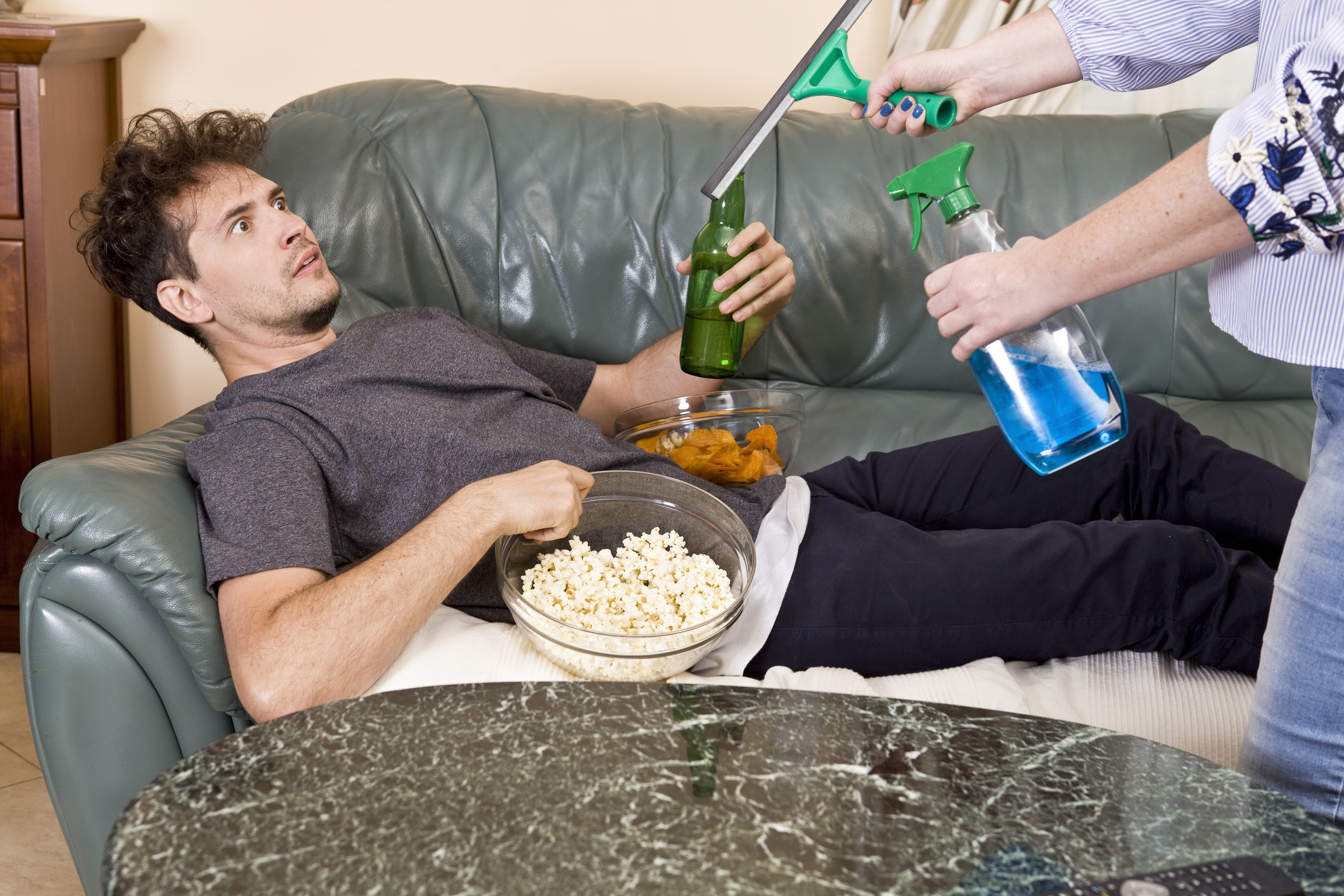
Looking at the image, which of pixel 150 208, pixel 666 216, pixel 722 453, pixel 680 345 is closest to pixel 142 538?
pixel 150 208

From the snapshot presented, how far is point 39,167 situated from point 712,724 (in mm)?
1788

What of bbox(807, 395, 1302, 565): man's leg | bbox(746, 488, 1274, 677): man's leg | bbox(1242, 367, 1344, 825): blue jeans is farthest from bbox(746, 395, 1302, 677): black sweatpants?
bbox(1242, 367, 1344, 825): blue jeans

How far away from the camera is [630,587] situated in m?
1.22

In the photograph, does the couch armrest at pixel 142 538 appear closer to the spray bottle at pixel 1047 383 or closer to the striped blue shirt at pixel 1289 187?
the spray bottle at pixel 1047 383

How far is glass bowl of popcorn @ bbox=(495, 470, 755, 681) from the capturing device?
1.11 m

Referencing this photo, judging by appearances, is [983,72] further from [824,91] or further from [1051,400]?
[1051,400]

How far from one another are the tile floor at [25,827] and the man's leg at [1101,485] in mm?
1260

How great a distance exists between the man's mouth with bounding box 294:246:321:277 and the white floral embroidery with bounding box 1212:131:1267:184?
122cm

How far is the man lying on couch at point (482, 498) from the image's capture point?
3.69ft

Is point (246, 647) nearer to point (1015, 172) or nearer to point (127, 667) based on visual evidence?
point (127, 667)

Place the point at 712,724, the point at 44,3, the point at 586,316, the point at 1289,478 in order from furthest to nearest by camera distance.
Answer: the point at 44,3 < the point at 586,316 < the point at 1289,478 < the point at 712,724

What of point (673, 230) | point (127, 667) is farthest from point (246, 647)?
point (673, 230)

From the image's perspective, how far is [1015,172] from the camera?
79.4 inches

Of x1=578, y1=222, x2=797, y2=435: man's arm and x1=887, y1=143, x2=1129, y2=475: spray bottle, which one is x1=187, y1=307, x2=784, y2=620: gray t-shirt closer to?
x1=578, y1=222, x2=797, y2=435: man's arm
